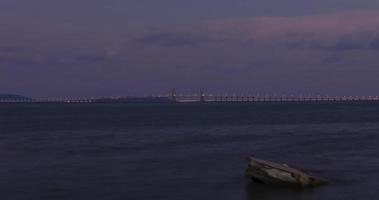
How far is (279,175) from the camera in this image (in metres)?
38.9

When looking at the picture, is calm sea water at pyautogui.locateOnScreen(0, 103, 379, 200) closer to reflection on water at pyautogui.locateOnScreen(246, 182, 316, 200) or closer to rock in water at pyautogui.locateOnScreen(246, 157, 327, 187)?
reflection on water at pyautogui.locateOnScreen(246, 182, 316, 200)

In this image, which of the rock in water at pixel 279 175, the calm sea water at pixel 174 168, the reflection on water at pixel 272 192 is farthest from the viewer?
the rock in water at pixel 279 175

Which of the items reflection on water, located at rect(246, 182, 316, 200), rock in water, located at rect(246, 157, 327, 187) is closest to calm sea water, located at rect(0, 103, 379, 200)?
reflection on water, located at rect(246, 182, 316, 200)

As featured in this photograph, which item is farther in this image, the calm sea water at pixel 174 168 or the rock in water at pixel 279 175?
the rock in water at pixel 279 175

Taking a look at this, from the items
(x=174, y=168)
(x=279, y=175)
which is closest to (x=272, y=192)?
(x=279, y=175)

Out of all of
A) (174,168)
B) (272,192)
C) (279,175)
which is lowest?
(272,192)

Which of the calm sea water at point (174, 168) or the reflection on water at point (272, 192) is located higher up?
the calm sea water at point (174, 168)

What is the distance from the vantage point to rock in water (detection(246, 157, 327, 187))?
38.5 m

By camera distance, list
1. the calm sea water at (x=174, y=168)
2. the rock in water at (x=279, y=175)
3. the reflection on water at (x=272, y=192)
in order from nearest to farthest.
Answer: the reflection on water at (x=272, y=192) < the calm sea water at (x=174, y=168) < the rock in water at (x=279, y=175)

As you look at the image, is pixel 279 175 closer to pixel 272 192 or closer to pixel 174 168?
pixel 272 192

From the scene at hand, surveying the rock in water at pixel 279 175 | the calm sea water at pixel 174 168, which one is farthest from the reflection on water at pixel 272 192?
the rock in water at pixel 279 175

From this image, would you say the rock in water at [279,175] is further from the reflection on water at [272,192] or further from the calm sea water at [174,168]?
the calm sea water at [174,168]

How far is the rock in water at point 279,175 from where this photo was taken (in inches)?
1517

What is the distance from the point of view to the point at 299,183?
38.4 meters
